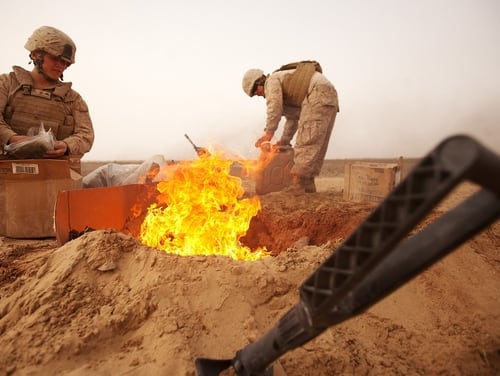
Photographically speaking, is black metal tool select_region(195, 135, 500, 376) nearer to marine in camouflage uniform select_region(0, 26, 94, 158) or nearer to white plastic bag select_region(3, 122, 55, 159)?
white plastic bag select_region(3, 122, 55, 159)

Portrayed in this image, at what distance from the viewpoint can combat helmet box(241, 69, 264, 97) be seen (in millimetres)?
7766

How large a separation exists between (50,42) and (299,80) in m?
4.52

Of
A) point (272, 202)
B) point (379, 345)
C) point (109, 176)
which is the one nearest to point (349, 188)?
point (272, 202)

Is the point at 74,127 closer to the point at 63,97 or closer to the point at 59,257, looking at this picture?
the point at 63,97

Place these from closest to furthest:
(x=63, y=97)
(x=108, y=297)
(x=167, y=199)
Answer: (x=108, y=297), (x=167, y=199), (x=63, y=97)

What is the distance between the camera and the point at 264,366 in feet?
5.13

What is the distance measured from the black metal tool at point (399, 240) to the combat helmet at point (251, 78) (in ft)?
22.9

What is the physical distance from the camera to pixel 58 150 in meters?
4.51

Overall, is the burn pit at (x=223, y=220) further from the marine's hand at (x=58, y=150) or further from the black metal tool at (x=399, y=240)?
the black metal tool at (x=399, y=240)

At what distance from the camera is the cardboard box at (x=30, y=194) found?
13.3 ft

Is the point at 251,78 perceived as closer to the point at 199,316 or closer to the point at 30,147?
the point at 30,147

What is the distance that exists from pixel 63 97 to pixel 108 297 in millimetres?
3598

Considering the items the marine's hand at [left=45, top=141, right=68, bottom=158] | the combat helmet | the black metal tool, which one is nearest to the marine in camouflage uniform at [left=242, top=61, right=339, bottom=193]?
the combat helmet

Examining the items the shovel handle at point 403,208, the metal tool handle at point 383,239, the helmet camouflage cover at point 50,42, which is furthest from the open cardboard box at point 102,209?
the shovel handle at point 403,208
